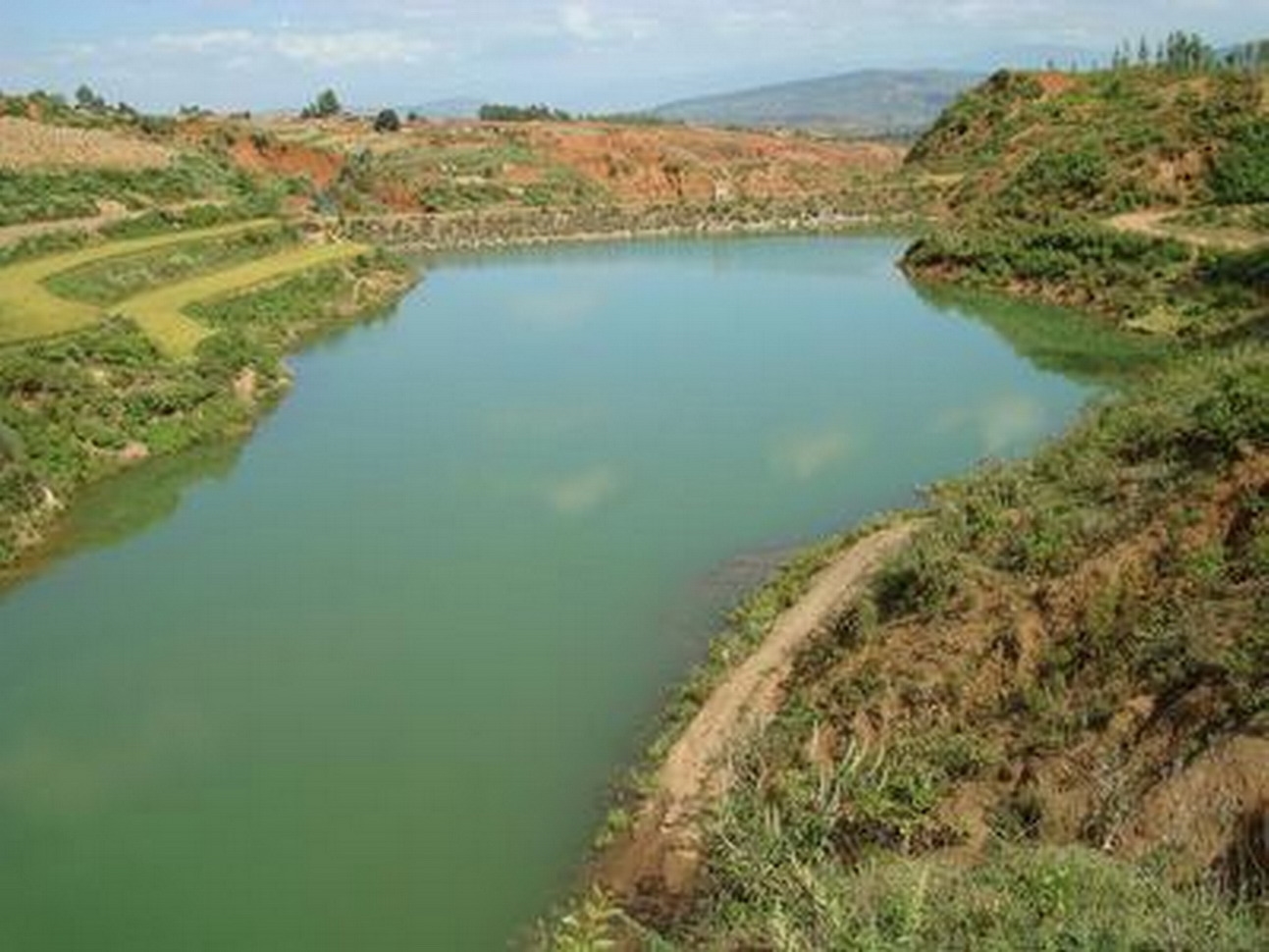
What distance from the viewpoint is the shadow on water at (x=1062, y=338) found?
3378 centimetres

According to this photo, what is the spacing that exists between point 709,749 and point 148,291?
30779 millimetres

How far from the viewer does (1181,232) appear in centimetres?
4444

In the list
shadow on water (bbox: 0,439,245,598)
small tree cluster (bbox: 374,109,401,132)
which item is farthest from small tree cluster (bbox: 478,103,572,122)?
shadow on water (bbox: 0,439,245,598)

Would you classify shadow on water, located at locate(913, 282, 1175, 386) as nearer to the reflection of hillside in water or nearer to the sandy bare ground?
the reflection of hillside in water

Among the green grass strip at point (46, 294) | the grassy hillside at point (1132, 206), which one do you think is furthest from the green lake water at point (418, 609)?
the green grass strip at point (46, 294)

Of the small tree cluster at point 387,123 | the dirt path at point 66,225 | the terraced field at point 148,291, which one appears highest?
the small tree cluster at point 387,123

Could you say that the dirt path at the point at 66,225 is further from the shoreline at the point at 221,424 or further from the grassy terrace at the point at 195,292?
the shoreline at the point at 221,424

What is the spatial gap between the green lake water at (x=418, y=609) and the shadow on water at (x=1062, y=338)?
0.29 metres

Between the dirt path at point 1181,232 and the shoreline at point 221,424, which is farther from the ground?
the dirt path at point 1181,232

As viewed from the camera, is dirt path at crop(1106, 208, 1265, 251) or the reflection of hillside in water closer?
dirt path at crop(1106, 208, 1265, 251)

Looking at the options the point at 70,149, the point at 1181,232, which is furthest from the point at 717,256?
the point at 70,149

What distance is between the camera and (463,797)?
47.8ft

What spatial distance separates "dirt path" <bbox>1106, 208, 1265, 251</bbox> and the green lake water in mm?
6976

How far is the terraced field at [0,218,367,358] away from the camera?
33.3 m
